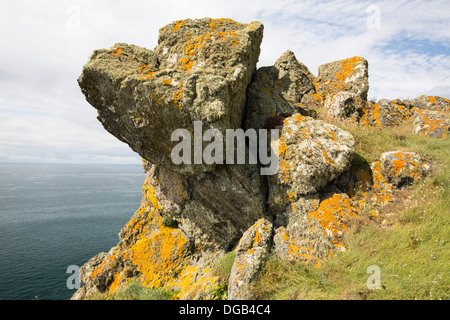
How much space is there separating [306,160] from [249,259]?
11.7 ft

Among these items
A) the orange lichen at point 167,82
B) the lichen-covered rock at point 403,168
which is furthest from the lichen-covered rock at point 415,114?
the orange lichen at point 167,82

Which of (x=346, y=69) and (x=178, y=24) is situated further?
(x=346, y=69)

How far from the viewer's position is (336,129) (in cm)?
820

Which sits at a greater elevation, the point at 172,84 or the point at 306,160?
the point at 172,84

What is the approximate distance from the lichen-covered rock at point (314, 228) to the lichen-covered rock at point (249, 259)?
409 mm

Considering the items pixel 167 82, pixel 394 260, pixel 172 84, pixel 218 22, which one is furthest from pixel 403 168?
pixel 218 22

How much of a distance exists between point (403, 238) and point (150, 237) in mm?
9580

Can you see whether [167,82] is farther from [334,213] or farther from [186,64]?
[334,213]

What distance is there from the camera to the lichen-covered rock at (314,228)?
6.22 meters

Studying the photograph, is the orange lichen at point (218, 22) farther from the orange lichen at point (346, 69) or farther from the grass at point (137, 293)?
the grass at point (137, 293)

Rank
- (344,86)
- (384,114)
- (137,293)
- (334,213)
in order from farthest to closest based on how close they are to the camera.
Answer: (344,86) → (384,114) → (137,293) → (334,213)

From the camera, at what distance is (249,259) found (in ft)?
20.4

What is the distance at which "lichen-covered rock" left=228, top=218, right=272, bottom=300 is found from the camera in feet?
18.6
